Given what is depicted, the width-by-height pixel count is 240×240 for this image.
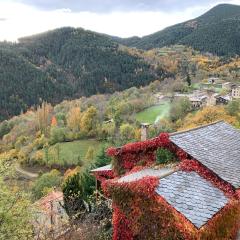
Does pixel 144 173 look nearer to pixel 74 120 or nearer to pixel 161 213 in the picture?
pixel 161 213

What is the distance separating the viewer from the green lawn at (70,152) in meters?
96.7

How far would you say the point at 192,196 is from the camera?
45.6 ft

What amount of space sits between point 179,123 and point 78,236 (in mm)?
67284

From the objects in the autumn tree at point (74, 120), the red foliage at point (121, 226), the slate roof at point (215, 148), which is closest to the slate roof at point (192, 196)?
the slate roof at point (215, 148)

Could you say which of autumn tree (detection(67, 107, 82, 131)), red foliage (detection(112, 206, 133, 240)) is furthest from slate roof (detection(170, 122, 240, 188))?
autumn tree (detection(67, 107, 82, 131))

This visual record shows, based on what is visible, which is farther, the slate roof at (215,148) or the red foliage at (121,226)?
the slate roof at (215,148)

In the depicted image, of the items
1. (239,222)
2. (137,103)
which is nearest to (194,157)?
(239,222)

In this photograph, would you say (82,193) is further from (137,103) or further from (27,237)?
(137,103)

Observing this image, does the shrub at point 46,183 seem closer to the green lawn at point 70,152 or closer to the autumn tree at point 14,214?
the green lawn at point 70,152

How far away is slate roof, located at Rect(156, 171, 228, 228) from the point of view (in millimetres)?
13094

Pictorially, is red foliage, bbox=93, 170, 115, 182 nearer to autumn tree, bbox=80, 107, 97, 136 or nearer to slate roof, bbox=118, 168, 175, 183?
slate roof, bbox=118, 168, 175, 183

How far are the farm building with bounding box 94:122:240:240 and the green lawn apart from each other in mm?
74767

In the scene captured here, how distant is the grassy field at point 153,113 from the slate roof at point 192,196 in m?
82.3

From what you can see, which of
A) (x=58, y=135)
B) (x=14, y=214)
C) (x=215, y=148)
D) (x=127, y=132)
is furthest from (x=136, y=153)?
(x=58, y=135)
